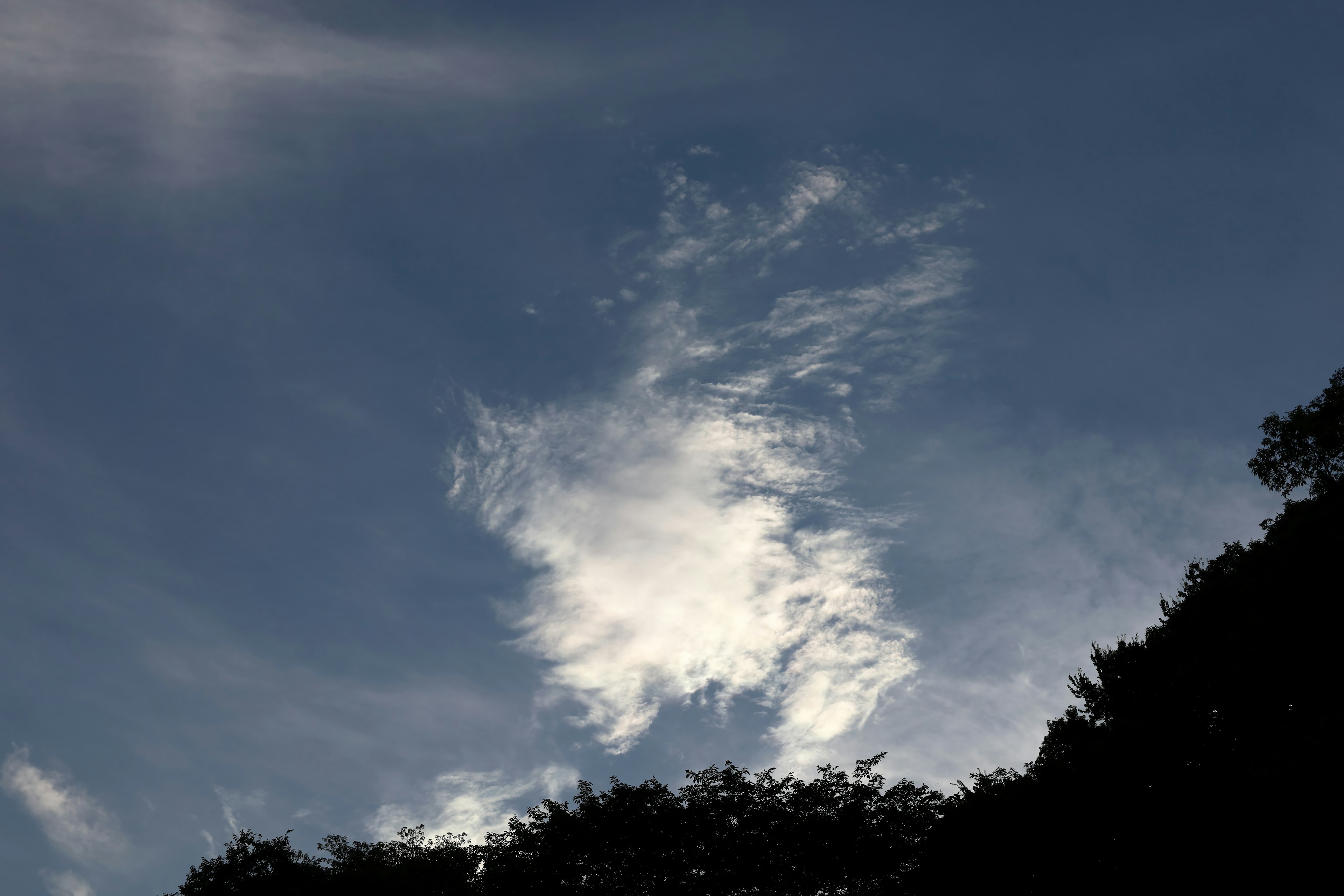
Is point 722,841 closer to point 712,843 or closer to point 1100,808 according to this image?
point 712,843

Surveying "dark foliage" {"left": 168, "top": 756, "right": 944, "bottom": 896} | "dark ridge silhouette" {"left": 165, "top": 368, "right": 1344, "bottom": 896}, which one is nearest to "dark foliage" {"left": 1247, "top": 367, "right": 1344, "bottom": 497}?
"dark ridge silhouette" {"left": 165, "top": 368, "right": 1344, "bottom": 896}

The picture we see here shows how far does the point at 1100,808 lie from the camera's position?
114ft

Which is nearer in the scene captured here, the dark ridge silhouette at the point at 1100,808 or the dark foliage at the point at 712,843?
the dark ridge silhouette at the point at 1100,808

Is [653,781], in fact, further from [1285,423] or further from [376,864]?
[1285,423]

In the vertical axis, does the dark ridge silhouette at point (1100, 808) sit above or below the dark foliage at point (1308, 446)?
below

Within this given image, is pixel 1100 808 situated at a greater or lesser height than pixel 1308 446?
lesser

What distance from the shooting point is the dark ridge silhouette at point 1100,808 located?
2884cm

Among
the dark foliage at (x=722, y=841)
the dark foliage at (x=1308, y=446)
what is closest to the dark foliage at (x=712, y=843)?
the dark foliage at (x=722, y=841)

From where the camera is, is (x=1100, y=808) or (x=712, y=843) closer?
(x=1100, y=808)

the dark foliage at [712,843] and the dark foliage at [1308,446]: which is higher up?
the dark foliage at [1308,446]

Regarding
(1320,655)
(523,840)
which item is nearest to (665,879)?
(523,840)

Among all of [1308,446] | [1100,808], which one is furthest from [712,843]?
[1308,446]

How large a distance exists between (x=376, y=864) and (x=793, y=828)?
26.3 m

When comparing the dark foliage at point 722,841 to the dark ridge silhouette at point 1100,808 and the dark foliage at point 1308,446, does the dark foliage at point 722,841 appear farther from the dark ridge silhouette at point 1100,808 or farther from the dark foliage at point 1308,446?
the dark foliage at point 1308,446
